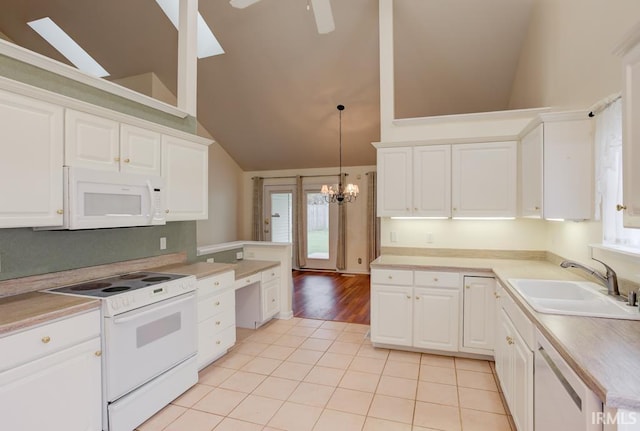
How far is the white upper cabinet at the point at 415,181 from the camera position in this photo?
341 cm

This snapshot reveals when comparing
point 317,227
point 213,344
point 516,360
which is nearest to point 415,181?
point 516,360

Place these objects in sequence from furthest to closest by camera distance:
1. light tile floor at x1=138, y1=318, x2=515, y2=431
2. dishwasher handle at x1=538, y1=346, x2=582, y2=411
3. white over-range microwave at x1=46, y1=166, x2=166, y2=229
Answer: light tile floor at x1=138, y1=318, x2=515, y2=431
white over-range microwave at x1=46, y1=166, x2=166, y2=229
dishwasher handle at x1=538, y1=346, x2=582, y2=411

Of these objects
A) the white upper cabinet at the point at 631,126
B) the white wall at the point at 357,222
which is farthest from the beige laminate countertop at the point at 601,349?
the white wall at the point at 357,222

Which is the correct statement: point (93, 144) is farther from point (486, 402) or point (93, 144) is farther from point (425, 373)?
point (486, 402)

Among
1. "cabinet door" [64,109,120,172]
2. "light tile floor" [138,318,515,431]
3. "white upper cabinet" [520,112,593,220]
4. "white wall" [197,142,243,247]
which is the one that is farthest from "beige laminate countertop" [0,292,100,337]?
"white wall" [197,142,243,247]

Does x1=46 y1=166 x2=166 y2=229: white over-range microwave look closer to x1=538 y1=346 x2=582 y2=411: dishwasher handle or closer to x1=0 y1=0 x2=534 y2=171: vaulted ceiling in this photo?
x1=538 y1=346 x2=582 y2=411: dishwasher handle

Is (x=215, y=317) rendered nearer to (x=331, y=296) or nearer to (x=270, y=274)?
(x=270, y=274)

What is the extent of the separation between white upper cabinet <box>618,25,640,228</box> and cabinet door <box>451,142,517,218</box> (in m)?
1.87

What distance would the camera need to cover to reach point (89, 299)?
1980 mm

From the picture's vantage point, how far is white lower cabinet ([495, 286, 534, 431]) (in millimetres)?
1761

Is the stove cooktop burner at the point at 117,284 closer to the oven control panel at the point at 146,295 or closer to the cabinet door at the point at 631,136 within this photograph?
the oven control panel at the point at 146,295

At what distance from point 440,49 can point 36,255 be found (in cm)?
493

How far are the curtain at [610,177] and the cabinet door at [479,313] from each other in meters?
1.06

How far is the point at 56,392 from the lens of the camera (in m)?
1.76
